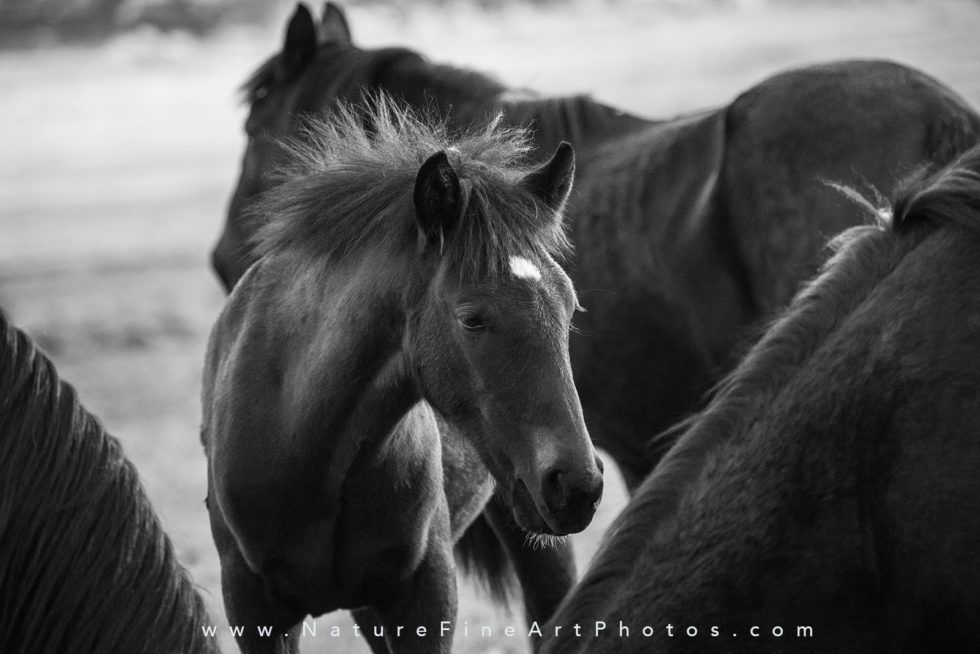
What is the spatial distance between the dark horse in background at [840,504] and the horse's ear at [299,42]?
4042 mm

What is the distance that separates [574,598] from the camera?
2020 mm

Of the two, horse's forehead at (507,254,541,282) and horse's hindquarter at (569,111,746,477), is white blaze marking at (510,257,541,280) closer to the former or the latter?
horse's forehead at (507,254,541,282)

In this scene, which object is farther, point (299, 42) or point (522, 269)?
point (299, 42)

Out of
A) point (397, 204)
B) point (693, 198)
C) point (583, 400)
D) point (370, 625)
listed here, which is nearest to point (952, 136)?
point (693, 198)

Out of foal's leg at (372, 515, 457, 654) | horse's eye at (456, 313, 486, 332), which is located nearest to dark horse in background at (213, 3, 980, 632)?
foal's leg at (372, 515, 457, 654)

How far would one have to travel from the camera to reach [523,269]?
2.61 meters

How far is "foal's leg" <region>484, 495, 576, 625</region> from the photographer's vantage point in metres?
4.16

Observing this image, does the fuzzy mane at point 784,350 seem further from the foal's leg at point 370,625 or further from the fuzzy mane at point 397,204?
the foal's leg at point 370,625

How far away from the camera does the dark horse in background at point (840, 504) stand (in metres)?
1.91

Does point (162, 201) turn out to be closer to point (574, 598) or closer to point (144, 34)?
point (144, 34)

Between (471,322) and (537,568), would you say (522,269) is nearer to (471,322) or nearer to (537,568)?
(471,322)

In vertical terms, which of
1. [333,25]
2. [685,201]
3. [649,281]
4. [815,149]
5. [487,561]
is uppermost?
[815,149]

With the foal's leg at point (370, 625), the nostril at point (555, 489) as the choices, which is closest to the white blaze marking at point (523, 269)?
the nostril at point (555, 489)

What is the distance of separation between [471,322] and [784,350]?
2.46ft
